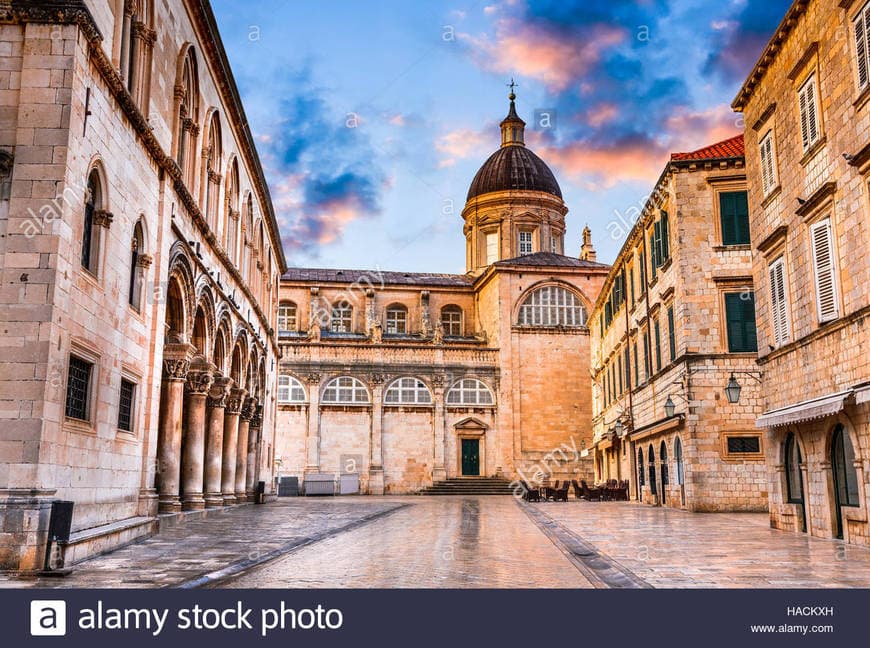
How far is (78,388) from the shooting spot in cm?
1361

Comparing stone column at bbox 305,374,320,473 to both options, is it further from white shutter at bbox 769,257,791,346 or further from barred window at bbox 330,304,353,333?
white shutter at bbox 769,257,791,346

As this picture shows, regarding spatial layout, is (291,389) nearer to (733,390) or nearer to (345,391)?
(345,391)

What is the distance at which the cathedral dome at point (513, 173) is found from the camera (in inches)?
2549

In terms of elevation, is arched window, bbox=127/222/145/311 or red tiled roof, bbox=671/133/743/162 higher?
red tiled roof, bbox=671/133/743/162

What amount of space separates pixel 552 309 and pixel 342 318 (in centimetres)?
1536

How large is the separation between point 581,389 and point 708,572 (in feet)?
145

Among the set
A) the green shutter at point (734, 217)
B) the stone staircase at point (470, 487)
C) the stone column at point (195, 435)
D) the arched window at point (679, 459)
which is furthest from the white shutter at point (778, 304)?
the stone staircase at point (470, 487)

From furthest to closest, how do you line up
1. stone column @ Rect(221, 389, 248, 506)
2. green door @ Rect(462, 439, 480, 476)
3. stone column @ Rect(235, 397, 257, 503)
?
1. green door @ Rect(462, 439, 480, 476)
2. stone column @ Rect(235, 397, 257, 503)
3. stone column @ Rect(221, 389, 248, 506)

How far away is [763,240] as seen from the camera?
18703 millimetres

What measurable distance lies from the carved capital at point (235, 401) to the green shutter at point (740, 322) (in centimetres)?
1648

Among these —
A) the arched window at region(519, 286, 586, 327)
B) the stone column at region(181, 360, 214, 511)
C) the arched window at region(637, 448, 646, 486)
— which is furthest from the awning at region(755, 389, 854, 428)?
the arched window at region(519, 286, 586, 327)

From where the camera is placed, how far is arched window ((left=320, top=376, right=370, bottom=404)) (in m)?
51.6

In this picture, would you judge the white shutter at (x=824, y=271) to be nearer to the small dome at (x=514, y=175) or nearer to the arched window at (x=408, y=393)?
the arched window at (x=408, y=393)

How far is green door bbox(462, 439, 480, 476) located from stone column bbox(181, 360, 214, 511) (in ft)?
96.1
